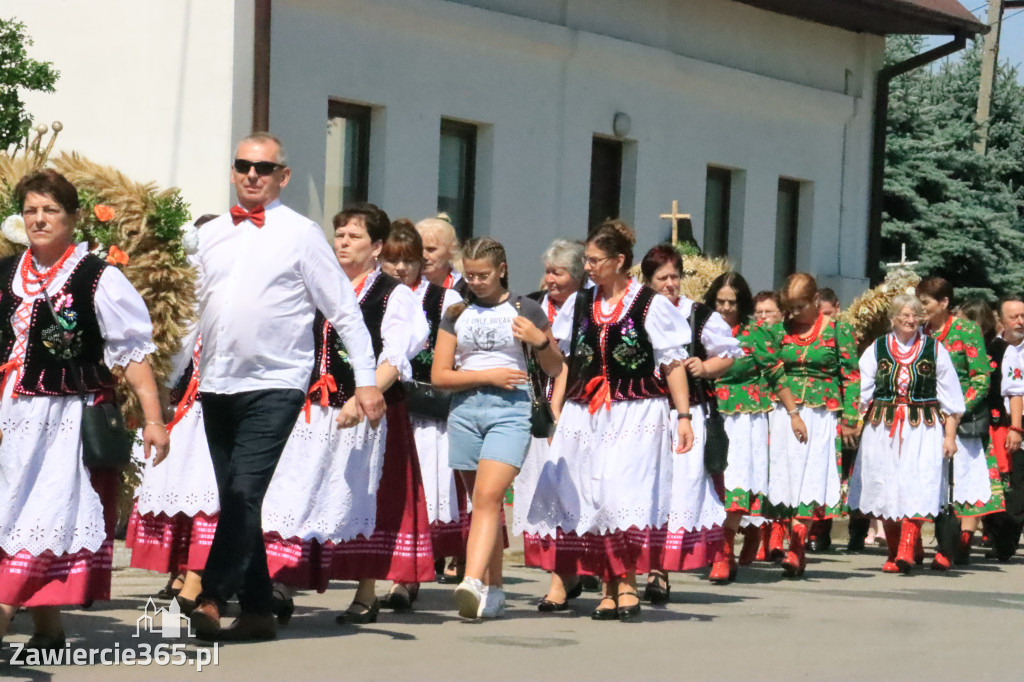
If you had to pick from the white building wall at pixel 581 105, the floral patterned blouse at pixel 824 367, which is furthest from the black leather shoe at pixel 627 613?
the white building wall at pixel 581 105

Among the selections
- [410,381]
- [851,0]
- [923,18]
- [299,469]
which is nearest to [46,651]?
[299,469]

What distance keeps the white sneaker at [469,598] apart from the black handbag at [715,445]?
2153mm

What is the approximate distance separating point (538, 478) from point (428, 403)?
71cm

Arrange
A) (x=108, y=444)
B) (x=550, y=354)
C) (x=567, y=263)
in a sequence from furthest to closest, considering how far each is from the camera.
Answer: (x=567, y=263)
(x=550, y=354)
(x=108, y=444)

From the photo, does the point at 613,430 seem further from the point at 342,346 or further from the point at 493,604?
the point at 342,346

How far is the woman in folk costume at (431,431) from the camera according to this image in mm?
10211

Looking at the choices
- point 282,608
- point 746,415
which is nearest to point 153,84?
point 746,415

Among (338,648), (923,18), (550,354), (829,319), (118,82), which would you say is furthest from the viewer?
(923,18)

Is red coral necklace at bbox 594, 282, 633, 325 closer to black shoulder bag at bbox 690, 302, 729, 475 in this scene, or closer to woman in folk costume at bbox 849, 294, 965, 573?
black shoulder bag at bbox 690, 302, 729, 475

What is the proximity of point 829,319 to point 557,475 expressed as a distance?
13.7 feet

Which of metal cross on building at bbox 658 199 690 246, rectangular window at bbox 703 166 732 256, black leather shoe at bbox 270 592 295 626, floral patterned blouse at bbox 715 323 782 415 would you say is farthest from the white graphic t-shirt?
rectangular window at bbox 703 166 732 256

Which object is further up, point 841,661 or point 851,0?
point 851,0

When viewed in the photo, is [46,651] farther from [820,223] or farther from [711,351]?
[820,223]

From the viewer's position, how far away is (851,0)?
70.4ft
